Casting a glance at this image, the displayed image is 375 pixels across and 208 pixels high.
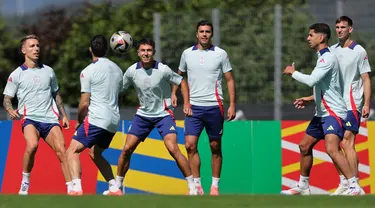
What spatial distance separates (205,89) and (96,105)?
5.88 feet

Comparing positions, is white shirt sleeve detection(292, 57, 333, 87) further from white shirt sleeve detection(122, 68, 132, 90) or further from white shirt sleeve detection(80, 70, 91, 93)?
white shirt sleeve detection(80, 70, 91, 93)

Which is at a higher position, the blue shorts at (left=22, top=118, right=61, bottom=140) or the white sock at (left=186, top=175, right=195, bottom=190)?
the blue shorts at (left=22, top=118, right=61, bottom=140)

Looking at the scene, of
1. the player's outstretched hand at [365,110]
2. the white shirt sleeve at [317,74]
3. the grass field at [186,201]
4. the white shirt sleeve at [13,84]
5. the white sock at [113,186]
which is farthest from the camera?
the white shirt sleeve at [13,84]

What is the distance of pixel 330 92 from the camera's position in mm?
15758

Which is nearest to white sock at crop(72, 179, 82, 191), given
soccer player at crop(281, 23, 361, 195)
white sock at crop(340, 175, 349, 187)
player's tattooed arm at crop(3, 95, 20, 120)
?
player's tattooed arm at crop(3, 95, 20, 120)

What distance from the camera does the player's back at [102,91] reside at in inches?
623

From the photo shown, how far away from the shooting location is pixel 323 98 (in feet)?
51.8

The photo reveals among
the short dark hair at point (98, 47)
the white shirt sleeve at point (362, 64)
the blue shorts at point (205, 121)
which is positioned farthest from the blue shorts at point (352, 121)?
the short dark hair at point (98, 47)

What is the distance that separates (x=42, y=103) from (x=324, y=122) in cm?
396

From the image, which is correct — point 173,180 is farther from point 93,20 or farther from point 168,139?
point 93,20

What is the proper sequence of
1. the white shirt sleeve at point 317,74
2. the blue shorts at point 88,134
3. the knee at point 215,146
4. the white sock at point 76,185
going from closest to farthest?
the white shirt sleeve at point 317,74 → the white sock at point 76,185 → the blue shorts at point 88,134 → the knee at point 215,146

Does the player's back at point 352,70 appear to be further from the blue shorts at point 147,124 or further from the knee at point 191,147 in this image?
the blue shorts at point 147,124

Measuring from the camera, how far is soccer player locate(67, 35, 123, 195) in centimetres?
→ 1581

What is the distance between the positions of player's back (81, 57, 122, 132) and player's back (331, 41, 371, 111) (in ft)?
10.3
